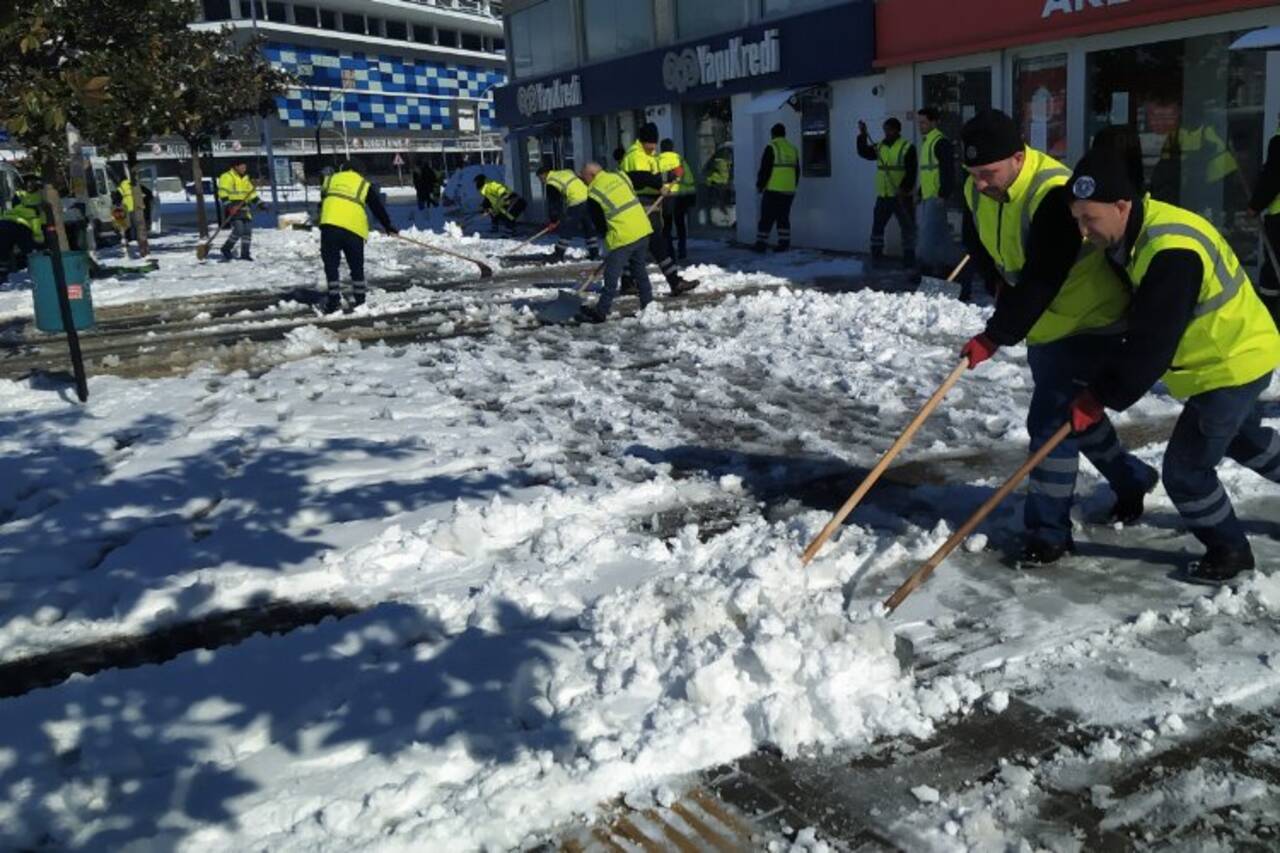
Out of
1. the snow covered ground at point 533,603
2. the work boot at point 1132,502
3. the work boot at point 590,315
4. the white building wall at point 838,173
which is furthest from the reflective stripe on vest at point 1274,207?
the white building wall at point 838,173

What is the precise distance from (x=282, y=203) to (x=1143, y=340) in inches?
1891

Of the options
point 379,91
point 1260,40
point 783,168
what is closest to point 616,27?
point 783,168

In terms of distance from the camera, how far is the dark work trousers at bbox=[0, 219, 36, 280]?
1395 cm

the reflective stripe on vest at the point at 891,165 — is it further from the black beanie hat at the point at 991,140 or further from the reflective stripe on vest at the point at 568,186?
the black beanie hat at the point at 991,140

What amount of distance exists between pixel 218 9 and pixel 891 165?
59.6 m

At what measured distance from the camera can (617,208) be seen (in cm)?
1029

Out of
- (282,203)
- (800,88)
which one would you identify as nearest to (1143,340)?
(800,88)

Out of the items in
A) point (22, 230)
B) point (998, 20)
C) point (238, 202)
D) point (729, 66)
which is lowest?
point (22, 230)

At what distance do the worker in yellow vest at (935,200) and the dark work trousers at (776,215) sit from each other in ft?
12.7

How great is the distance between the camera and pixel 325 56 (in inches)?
2601

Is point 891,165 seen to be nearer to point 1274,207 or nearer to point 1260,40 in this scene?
point 1260,40

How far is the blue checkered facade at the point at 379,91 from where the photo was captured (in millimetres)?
63969

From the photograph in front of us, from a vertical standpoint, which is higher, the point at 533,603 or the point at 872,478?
the point at 872,478

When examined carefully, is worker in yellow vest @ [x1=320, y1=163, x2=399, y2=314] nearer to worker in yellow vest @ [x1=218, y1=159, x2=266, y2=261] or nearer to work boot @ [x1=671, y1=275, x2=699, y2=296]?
work boot @ [x1=671, y1=275, x2=699, y2=296]
